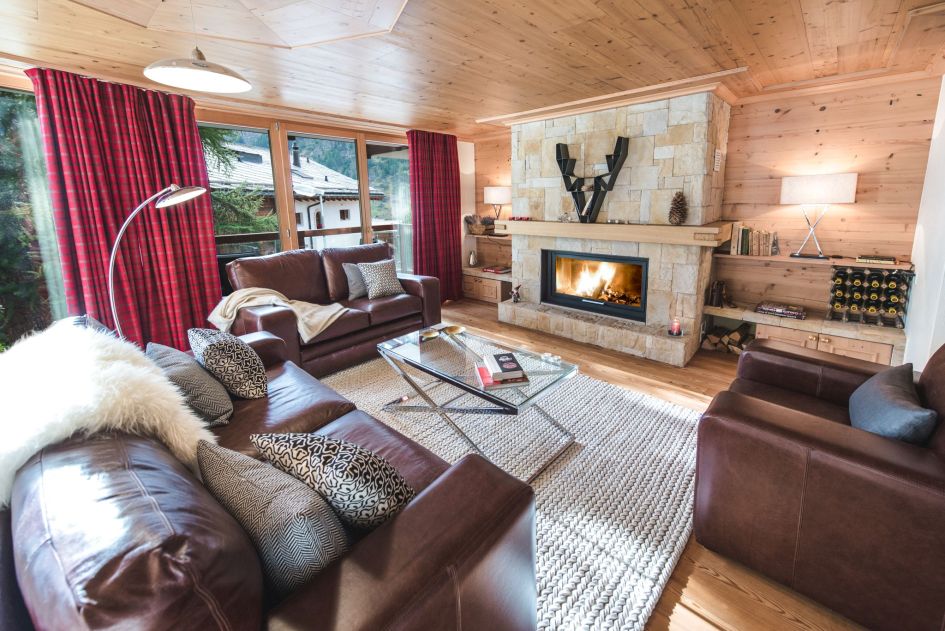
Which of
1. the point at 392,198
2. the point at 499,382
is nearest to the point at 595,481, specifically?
the point at 499,382

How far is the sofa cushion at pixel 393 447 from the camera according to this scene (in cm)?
154

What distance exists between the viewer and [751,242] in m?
3.61

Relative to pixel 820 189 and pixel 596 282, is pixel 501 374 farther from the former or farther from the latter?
pixel 820 189

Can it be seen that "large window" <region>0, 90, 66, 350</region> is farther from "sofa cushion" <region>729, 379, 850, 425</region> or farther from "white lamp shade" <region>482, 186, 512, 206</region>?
"sofa cushion" <region>729, 379, 850, 425</region>

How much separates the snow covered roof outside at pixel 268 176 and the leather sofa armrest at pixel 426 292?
1422 mm

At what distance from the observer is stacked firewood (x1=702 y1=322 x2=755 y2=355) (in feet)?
12.6

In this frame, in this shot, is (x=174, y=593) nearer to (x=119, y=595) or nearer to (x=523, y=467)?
(x=119, y=595)

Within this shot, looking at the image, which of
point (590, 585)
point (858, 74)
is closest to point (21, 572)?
point (590, 585)

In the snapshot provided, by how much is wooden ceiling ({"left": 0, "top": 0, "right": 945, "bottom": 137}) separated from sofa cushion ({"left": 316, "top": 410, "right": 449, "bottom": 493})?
72.4 inches

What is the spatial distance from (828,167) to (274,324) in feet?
14.0

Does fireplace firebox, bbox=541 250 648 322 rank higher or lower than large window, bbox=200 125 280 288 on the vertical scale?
lower

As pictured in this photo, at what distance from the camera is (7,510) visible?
Answer: 36.9 inches

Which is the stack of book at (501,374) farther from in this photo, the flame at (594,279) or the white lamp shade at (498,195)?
the white lamp shade at (498,195)

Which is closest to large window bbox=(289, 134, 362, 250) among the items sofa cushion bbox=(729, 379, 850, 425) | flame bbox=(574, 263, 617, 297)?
flame bbox=(574, 263, 617, 297)
